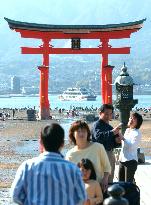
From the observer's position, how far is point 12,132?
121ft

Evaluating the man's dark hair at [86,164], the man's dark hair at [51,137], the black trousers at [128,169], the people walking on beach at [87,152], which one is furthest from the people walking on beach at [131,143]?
the man's dark hair at [51,137]

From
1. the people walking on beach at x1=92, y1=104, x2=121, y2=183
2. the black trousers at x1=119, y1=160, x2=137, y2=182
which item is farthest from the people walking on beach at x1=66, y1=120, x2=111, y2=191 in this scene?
the black trousers at x1=119, y1=160, x2=137, y2=182

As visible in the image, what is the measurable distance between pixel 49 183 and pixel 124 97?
9.49m

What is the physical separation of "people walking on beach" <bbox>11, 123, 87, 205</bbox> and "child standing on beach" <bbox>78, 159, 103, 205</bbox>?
1106mm

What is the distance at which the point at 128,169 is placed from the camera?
→ 8.00m

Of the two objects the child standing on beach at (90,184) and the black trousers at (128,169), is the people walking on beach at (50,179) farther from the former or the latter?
the black trousers at (128,169)

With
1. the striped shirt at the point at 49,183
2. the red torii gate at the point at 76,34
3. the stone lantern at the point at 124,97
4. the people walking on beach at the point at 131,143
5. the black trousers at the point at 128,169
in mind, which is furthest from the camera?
the red torii gate at the point at 76,34

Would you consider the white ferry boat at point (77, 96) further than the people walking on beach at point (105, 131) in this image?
Yes

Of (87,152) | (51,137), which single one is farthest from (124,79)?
(51,137)

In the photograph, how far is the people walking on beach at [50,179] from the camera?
422 cm

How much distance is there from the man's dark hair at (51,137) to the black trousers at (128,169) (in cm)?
374

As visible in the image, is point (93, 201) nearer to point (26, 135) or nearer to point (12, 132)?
point (26, 135)

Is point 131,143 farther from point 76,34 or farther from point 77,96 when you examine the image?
point 77,96

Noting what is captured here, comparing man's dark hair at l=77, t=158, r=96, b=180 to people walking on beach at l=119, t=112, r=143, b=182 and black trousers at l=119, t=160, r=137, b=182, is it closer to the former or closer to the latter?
people walking on beach at l=119, t=112, r=143, b=182
